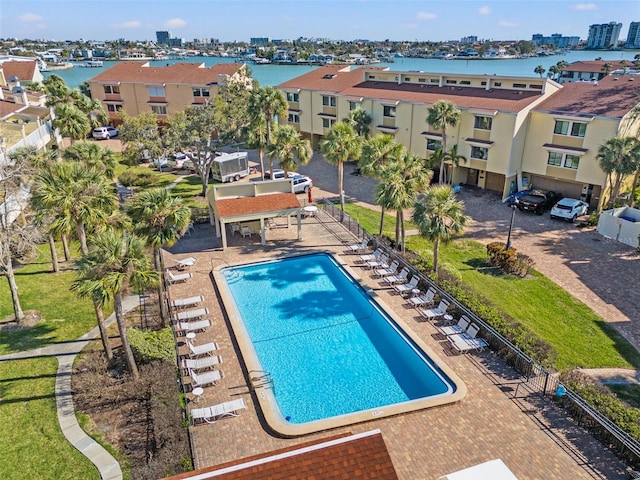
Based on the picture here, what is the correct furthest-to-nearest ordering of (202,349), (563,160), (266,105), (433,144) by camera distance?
(433,144) → (266,105) → (563,160) → (202,349)

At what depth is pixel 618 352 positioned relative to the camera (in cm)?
2097

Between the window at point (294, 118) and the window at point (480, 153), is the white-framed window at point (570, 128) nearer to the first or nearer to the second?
the window at point (480, 153)

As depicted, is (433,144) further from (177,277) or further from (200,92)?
(200,92)

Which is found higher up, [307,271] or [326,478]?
[326,478]

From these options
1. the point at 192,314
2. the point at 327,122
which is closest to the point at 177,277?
the point at 192,314

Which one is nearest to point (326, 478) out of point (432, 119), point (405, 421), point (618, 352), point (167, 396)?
point (405, 421)

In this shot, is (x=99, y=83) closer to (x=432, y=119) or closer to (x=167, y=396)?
(x=432, y=119)

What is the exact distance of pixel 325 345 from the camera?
850 inches

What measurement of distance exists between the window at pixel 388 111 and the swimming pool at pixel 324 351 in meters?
24.4

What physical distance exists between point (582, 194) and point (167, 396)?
35.9 m

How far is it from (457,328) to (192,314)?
497 inches

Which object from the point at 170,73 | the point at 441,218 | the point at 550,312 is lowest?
the point at 550,312

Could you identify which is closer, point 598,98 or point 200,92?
point 598,98

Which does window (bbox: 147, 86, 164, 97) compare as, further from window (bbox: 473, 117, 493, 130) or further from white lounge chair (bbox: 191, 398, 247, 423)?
white lounge chair (bbox: 191, 398, 247, 423)
